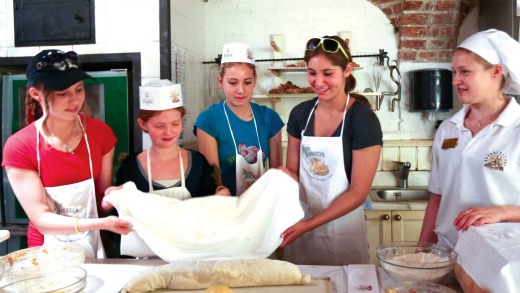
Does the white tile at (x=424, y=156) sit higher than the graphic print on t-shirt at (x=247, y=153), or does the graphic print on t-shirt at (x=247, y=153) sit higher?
the graphic print on t-shirt at (x=247, y=153)

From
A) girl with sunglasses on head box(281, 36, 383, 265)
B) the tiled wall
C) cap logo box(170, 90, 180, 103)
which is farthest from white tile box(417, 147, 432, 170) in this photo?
cap logo box(170, 90, 180, 103)

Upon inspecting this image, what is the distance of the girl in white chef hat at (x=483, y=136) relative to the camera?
155 centimetres

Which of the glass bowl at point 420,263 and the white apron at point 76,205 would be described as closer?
the glass bowl at point 420,263

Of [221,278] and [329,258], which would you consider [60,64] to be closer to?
[221,278]

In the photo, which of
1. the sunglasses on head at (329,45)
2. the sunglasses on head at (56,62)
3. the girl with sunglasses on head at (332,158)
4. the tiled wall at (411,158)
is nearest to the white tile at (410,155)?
the tiled wall at (411,158)

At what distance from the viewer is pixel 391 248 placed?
1.38 metres

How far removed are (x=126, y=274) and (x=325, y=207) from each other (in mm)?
916

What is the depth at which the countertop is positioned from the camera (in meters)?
1.32

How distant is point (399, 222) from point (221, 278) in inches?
84.9

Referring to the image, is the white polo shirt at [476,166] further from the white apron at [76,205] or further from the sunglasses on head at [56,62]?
the sunglasses on head at [56,62]

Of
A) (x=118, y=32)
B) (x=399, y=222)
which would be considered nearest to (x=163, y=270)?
(x=118, y=32)

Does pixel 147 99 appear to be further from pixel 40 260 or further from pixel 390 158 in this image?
pixel 390 158

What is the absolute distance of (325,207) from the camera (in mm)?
1947

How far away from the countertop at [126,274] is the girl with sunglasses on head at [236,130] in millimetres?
666
